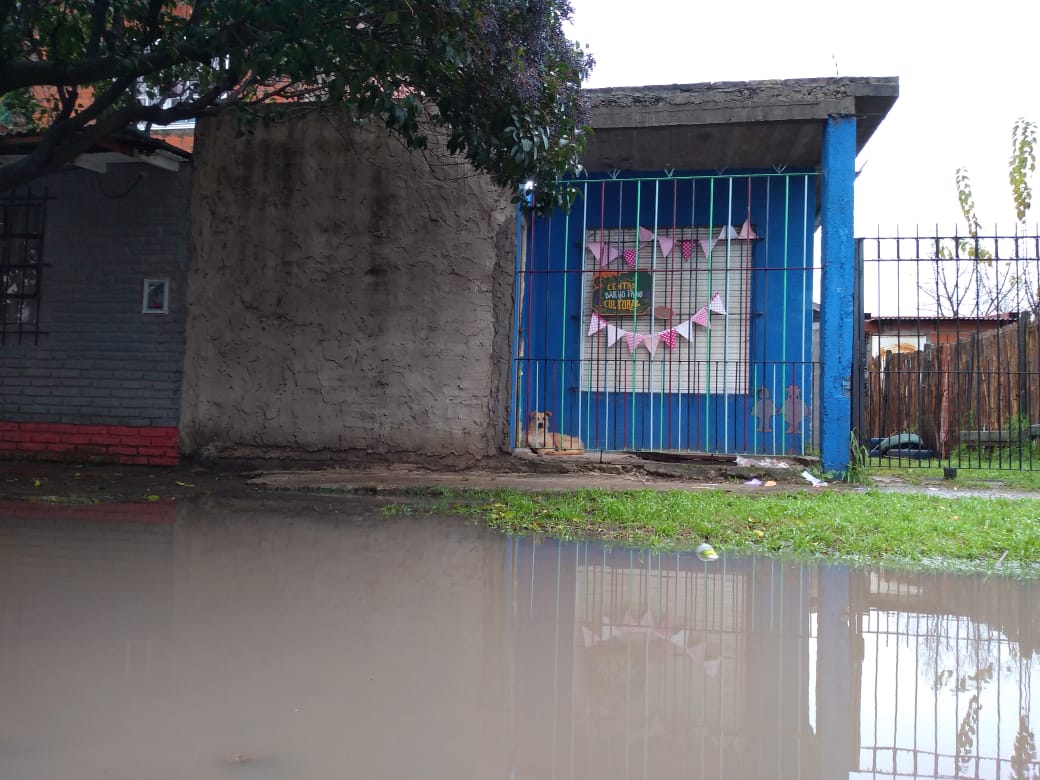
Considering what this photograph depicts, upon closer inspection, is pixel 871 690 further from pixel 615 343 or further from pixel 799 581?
pixel 615 343

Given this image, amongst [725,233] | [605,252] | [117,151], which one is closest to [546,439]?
[605,252]

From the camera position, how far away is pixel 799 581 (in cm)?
421

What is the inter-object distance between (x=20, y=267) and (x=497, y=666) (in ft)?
26.3

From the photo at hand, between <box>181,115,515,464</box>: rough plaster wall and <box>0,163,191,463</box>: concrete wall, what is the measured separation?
0.25 metres

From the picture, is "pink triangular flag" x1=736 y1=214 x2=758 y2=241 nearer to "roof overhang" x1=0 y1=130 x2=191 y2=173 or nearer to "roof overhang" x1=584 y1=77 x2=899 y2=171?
"roof overhang" x1=584 y1=77 x2=899 y2=171

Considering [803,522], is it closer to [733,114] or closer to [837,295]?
[837,295]

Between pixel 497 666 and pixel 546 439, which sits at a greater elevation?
pixel 546 439

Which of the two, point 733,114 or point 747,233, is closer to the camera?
point 733,114

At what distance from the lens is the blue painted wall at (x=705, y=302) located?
949cm

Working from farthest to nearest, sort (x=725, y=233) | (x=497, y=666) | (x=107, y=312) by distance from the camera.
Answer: (x=725, y=233)
(x=107, y=312)
(x=497, y=666)

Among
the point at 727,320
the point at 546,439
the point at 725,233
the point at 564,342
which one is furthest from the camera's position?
the point at 564,342

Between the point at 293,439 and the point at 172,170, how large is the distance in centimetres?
296

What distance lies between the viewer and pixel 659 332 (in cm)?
988

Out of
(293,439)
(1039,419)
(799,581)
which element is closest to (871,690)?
(799,581)
